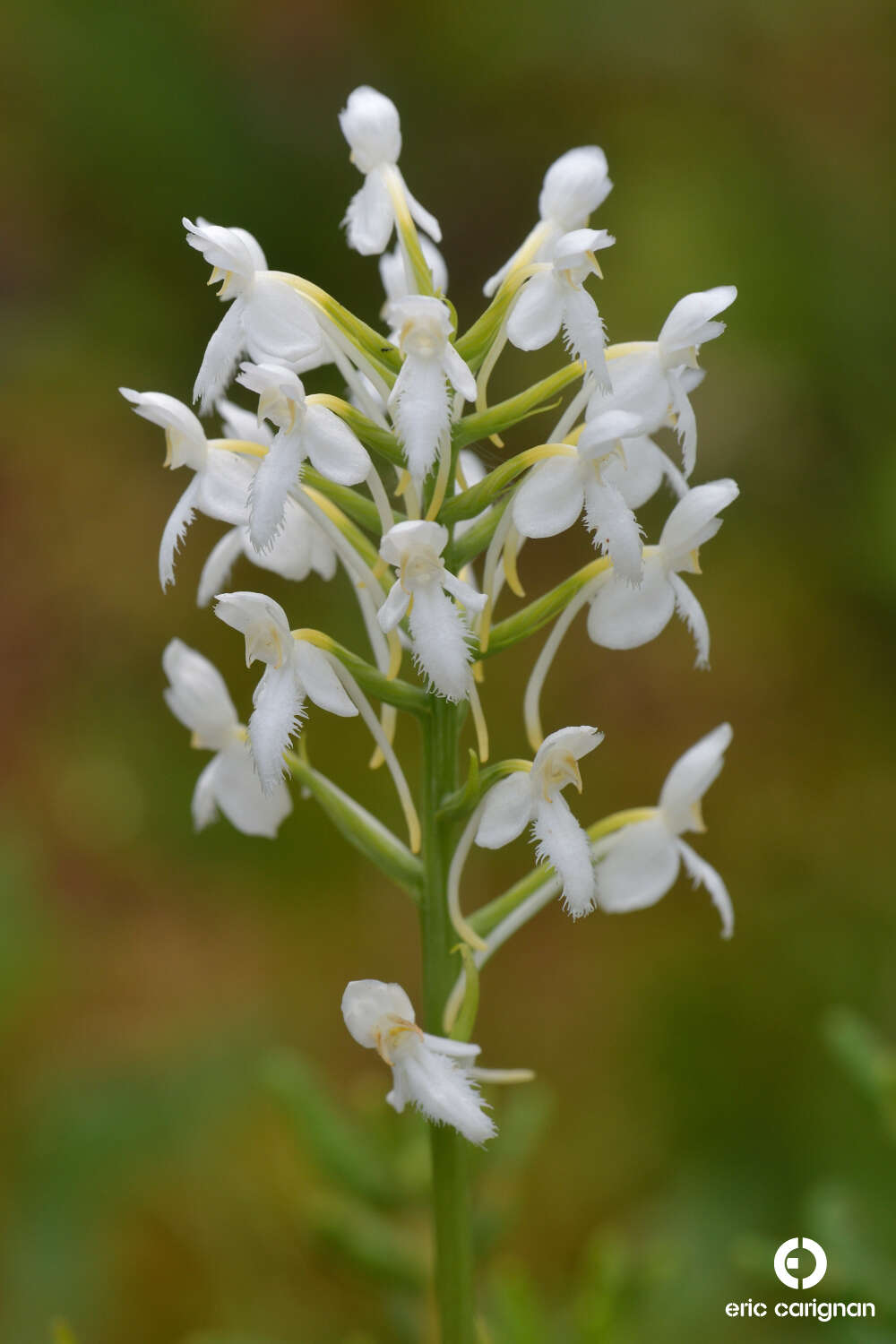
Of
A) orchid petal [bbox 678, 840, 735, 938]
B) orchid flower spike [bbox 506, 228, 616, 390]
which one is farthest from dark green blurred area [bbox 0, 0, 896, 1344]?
orchid flower spike [bbox 506, 228, 616, 390]

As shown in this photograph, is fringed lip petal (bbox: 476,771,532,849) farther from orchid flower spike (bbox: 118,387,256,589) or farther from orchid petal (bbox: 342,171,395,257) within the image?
orchid petal (bbox: 342,171,395,257)

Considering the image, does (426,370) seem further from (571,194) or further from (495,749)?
(495,749)

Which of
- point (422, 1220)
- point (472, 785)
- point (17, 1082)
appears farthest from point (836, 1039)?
point (17, 1082)

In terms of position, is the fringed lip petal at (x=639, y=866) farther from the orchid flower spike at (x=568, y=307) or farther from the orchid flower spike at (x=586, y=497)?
the orchid flower spike at (x=568, y=307)

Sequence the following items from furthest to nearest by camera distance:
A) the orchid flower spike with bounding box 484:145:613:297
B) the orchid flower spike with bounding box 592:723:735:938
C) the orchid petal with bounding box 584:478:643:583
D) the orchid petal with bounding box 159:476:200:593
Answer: the orchid flower spike with bounding box 592:723:735:938, the orchid flower spike with bounding box 484:145:613:297, the orchid petal with bounding box 159:476:200:593, the orchid petal with bounding box 584:478:643:583

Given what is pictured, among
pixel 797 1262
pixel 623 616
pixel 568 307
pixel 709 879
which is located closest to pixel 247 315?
pixel 568 307

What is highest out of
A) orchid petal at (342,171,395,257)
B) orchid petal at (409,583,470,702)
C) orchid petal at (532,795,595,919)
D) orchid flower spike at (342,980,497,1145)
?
orchid petal at (342,171,395,257)

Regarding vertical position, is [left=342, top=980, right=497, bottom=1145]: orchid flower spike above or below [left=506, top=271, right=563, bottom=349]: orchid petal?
below
